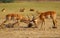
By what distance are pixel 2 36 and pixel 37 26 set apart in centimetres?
370

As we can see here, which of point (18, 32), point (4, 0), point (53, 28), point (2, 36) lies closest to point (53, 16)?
point (53, 28)

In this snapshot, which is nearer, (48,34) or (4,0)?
(48,34)

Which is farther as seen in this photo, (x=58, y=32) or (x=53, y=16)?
(x=53, y=16)

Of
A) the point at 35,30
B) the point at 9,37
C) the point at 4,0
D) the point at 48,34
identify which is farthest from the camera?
the point at 4,0

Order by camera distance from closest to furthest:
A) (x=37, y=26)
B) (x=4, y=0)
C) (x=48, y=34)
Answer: (x=48, y=34) < (x=37, y=26) < (x=4, y=0)

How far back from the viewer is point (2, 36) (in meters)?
14.7

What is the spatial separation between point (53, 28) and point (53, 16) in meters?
0.95

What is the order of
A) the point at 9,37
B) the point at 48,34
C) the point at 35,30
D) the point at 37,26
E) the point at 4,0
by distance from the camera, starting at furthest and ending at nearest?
the point at 4,0 → the point at 37,26 → the point at 35,30 → the point at 48,34 → the point at 9,37

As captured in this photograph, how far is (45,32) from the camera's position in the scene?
15844 millimetres

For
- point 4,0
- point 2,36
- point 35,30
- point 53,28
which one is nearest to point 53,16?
point 53,28

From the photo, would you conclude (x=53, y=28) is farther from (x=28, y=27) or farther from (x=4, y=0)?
(x=4, y=0)

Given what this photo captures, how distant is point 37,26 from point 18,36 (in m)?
3.43

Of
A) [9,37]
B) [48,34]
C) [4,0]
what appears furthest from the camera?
[4,0]

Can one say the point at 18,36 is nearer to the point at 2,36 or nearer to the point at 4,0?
the point at 2,36
